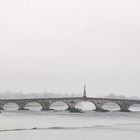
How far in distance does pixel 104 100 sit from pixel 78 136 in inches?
2936

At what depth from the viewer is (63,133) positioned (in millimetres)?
68875

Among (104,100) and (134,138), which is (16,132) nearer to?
(134,138)

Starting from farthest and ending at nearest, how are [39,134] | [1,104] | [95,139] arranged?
[1,104]
[39,134]
[95,139]

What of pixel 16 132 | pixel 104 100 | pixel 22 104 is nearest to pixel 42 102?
pixel 22 104

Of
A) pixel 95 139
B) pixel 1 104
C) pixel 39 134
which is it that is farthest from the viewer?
pixel 1 104

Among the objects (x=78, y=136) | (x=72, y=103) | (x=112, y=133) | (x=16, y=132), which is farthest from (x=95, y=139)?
(x=72, y=103)

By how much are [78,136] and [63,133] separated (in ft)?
15.7

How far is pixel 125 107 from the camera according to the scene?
137500 millimetres

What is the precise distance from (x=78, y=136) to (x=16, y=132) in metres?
9.13

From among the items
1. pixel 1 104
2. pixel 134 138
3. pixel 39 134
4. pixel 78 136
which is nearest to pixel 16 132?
pixel 39 134

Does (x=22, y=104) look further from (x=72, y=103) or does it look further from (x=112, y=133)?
(x=112, y=133)

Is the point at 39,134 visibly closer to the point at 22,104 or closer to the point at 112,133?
the point at 112,133

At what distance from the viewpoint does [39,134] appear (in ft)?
218

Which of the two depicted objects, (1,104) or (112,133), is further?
(1,104)
